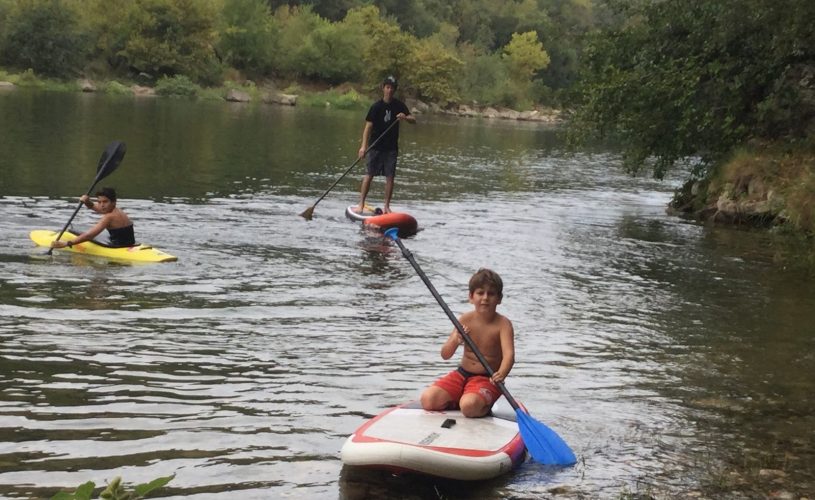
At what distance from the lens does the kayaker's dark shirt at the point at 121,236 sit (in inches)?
460

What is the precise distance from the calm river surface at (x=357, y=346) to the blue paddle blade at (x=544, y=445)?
84 millimetres

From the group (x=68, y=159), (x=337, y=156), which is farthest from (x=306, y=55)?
(x=68, y=159)

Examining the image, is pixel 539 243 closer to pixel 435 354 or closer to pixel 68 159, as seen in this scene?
pixel 435 354

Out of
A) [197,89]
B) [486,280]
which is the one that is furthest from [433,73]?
[486,280]

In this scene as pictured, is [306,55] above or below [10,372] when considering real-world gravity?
above

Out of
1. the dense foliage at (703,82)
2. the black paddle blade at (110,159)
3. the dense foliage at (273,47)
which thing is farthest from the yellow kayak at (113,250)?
the dense foliage at (273,47)

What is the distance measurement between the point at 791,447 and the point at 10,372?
507 centimetres

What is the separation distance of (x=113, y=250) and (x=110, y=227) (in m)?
0.26

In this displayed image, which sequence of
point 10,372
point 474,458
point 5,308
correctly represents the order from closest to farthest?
point 474,458 < point 10,372 < point 5,308

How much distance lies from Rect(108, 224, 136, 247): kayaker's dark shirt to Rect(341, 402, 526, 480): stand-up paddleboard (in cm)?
649

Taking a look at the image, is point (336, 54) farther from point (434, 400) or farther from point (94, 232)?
point (434, 400)

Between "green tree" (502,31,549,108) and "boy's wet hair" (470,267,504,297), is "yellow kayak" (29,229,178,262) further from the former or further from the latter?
"green tree" (502,31,549,108)

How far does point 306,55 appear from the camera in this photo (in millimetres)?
85688

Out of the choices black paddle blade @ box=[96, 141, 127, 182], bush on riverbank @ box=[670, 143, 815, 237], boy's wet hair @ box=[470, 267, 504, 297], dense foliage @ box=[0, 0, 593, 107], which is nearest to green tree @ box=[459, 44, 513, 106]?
dense foliage @ box=[0, 0, 593, 107]
